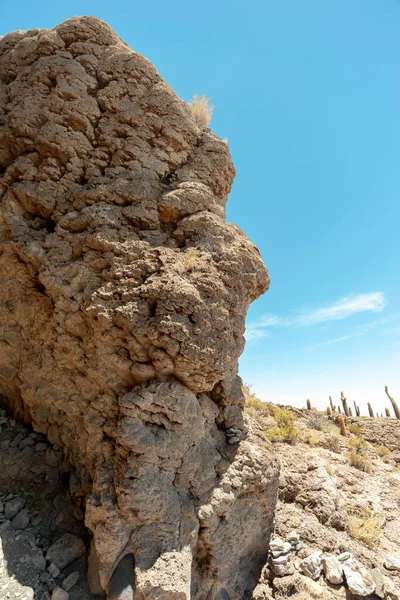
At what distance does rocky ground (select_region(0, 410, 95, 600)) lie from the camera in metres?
2.94

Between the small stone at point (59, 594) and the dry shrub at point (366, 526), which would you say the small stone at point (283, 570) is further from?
the small stone at point (59, 594)

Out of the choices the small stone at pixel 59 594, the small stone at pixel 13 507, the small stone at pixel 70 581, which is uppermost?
the small stone at pixel 13 507

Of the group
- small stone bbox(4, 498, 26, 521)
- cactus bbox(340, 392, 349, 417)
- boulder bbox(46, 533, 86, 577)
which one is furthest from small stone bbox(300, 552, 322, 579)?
cactus bbox(340, 392, 349, 417)

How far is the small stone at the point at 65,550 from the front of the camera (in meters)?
3.14

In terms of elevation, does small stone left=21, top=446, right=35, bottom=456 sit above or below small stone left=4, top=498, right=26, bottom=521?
above

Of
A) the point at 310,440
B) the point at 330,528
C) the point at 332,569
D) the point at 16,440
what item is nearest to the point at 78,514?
the point at 16,440

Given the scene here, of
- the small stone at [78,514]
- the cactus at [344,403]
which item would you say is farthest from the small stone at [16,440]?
the cactus at [344,403]

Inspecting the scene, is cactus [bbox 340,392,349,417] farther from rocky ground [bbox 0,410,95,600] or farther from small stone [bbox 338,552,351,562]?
rocky ground [bbox 0,410,95,600]

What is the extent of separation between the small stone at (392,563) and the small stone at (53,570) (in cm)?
427

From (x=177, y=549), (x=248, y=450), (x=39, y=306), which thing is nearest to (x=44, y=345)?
(x=39, y=306)

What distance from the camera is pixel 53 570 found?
10.0 ft

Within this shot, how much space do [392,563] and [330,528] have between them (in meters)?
0.82

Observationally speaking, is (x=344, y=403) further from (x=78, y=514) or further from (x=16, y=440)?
(x=16, y=440)

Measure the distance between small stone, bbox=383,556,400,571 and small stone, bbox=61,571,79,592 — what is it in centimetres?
408
